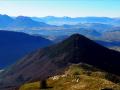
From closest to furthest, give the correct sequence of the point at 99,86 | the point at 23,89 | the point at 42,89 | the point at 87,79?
the point at 99,86 → the point at 87,79 → the point at 42,89 → the point at 23,89

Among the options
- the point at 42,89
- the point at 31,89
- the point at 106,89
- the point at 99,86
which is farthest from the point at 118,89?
the point at 31,89

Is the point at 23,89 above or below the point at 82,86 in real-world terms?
below

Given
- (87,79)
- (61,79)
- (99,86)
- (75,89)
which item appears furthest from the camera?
(61,79)

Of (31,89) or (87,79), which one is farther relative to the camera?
Answer: (31,89)

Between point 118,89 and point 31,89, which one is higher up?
point 118,89

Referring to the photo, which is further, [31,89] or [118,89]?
[31,89]

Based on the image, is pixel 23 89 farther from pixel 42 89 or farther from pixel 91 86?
pixel 91 86

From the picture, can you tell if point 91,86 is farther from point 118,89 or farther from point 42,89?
point 42,89

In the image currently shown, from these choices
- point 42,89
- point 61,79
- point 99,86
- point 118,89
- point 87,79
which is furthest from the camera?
point 61,79

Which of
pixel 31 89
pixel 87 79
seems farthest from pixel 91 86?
pixel 31 89
